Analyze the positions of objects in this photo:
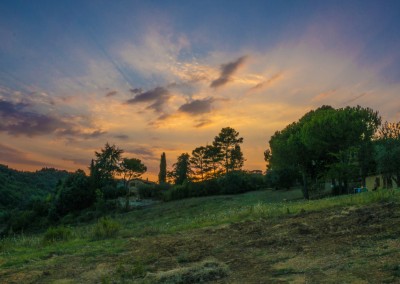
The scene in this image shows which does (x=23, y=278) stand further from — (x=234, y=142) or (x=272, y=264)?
(x=234, y=142)

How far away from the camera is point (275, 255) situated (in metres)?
9.32

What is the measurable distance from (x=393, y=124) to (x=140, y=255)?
4104cm

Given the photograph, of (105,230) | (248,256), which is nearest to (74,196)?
(105,230)

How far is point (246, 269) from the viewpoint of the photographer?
823cm

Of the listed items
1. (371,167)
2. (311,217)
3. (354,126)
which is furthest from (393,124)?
(311,217)

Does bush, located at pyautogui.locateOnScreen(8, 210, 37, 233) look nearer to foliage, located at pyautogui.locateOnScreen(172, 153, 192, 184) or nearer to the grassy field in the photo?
foliage, located at pyautogui.locateOnScreen(172, 153, 192, 184)

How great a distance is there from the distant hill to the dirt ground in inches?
2987

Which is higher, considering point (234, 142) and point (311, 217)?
point (234, 142)

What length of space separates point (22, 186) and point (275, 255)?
117m

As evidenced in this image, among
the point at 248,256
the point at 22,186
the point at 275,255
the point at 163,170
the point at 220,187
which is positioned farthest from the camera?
the point at 22,186

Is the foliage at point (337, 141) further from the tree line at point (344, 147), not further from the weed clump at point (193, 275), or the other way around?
the weed clump at point (193, 275)

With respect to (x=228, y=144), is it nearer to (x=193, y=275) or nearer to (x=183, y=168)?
(x=183, y=168)

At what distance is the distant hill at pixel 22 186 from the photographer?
92762 millimetres

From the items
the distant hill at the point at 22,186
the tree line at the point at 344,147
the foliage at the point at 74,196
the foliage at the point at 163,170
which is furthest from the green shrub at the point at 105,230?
the foliage at the point at 163,170
